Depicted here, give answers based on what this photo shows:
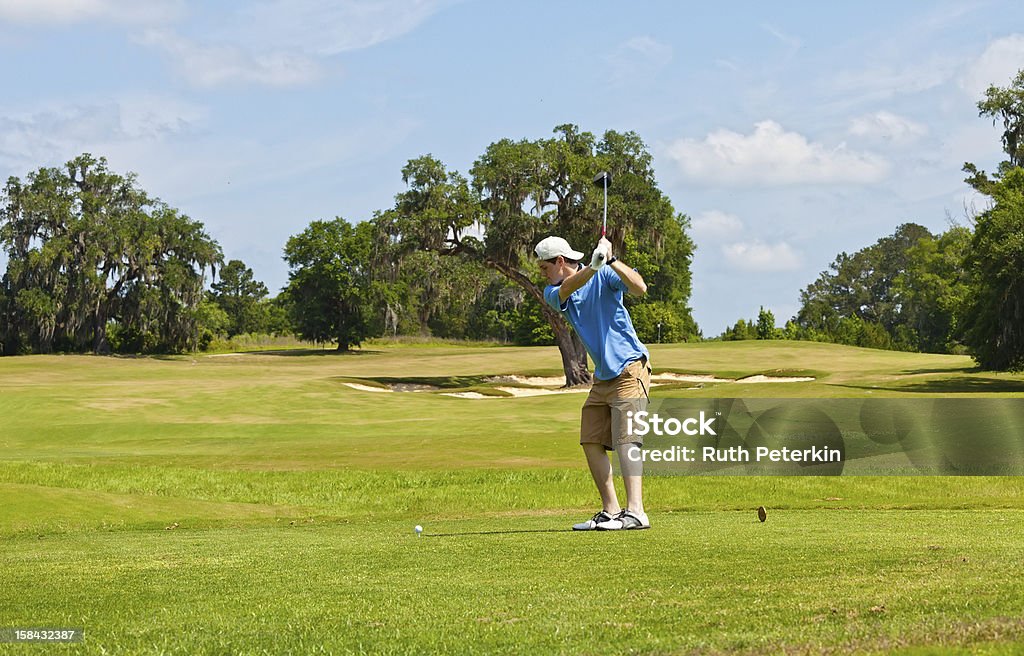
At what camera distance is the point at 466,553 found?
8.37 metres

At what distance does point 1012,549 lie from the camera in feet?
24.1

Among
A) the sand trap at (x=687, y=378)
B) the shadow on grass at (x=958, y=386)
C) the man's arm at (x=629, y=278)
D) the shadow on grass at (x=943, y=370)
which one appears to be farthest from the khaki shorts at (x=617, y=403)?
the sand trap at (x=687, y=378)

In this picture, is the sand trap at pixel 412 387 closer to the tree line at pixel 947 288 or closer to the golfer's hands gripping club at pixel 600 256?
the tree line at pixel 947 288

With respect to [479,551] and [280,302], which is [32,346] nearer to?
[280,302]

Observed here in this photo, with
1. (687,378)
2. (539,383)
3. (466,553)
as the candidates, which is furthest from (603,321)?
(539,383)

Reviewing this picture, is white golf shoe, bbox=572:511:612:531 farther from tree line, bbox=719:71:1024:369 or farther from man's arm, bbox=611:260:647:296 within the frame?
tree line, bbox=719:71:1024:369

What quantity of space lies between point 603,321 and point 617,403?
0.72m

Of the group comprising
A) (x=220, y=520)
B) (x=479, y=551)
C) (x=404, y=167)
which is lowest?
(x=220, y=520)

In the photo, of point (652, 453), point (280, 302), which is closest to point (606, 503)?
point (652, 453)

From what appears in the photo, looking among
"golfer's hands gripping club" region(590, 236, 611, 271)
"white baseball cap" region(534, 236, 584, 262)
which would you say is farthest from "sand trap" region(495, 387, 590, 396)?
"golfer's hands gripping club" region(590, 236, 611, 271)

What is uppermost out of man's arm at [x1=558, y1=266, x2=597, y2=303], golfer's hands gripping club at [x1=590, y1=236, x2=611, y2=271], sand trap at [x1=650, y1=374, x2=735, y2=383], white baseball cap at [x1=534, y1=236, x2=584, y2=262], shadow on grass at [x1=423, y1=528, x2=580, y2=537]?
white baseball cap at [x1=534, y1=236, x2=584, y2=262]

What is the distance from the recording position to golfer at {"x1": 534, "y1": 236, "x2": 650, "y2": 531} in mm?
9078

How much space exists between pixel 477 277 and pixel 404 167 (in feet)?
20.8

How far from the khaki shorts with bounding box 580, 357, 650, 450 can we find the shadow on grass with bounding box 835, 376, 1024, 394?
122 ft
